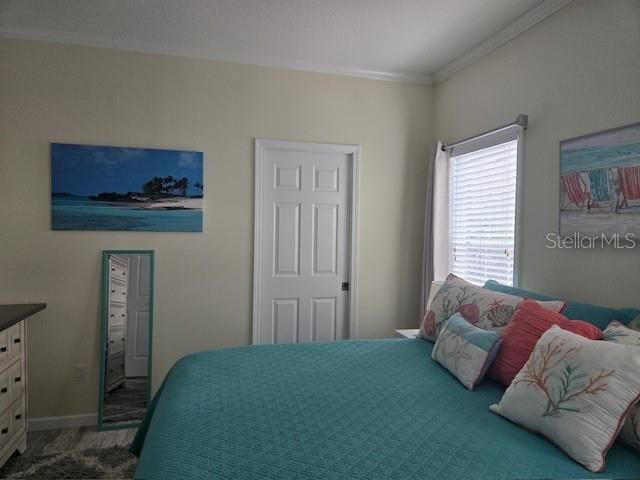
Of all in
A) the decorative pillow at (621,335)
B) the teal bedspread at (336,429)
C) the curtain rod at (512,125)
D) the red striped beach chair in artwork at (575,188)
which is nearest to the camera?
the teal bedspread at (336,429)

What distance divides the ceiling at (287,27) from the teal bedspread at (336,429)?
2.04 metres

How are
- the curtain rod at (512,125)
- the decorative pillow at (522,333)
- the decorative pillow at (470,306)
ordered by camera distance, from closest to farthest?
the decorative pillow at (522,333), the decorative pillow at (470,306), the curtain rod at (512,125)

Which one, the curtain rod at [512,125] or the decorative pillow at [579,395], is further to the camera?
the curtain rod at [512,125]

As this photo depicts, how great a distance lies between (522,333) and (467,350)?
0.25m

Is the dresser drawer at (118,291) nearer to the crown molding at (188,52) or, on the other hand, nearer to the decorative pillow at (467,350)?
the crown molding at (188,52)

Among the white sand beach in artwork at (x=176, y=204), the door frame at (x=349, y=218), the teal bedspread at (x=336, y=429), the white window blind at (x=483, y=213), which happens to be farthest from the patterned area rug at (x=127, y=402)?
the white window blind at (x=483, y=213)

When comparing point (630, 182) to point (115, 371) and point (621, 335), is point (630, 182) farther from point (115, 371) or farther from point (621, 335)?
point (115, 371)

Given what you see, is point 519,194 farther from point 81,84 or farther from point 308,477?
point 81,84

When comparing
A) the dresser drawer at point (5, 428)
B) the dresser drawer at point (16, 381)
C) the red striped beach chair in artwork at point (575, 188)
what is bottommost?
the dresser drawer at point (5, 428)

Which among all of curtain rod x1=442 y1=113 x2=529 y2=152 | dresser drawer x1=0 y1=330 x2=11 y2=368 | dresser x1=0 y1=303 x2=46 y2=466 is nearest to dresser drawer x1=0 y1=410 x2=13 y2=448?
dresser x1=0 y1=303 x2=46 y2=466

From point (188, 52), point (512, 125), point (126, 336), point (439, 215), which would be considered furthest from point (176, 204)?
point (512, 125)

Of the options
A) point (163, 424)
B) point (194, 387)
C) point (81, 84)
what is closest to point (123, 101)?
point (81, 84)

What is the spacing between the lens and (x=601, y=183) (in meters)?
2.06

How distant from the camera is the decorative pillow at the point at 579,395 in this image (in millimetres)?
1288
